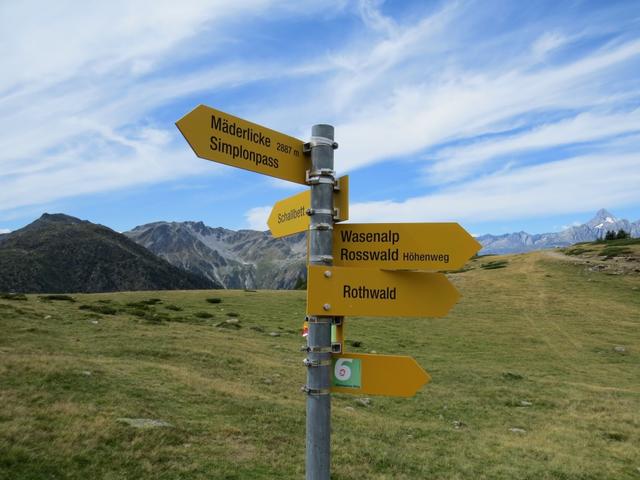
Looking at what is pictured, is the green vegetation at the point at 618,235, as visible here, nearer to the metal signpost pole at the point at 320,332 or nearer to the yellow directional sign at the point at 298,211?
the yellow directional sign at the point at 298,211

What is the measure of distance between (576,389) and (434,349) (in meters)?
11.6

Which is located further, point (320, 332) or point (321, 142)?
point (321, 142)

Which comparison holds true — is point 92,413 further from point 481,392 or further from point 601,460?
point 481,392

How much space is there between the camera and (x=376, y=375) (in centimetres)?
453

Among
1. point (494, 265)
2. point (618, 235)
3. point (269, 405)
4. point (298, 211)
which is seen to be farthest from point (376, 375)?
point (618, 235)

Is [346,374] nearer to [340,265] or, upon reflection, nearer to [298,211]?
[340,265]

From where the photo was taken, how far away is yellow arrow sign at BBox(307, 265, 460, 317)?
4.39 m

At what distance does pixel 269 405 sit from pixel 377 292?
10976mm

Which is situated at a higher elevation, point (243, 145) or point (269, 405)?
point (243, 145)

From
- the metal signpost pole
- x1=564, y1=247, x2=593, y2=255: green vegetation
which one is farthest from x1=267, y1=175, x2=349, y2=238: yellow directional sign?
Result: x1=564, y1=247, x2=593, y2=255: green vegetation

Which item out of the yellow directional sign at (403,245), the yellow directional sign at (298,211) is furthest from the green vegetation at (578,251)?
the yellow directional sign at (298,211)

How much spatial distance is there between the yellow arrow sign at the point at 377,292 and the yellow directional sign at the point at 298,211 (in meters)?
0.58

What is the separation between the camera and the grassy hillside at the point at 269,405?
9.39 meters

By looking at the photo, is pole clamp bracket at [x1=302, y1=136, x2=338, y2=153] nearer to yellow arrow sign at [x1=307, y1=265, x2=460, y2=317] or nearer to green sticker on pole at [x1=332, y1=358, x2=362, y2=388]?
yellow arrow sign at [x1=307, y1=265, x2=460, y2=317]
